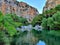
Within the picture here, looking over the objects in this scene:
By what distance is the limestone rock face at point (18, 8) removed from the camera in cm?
10619

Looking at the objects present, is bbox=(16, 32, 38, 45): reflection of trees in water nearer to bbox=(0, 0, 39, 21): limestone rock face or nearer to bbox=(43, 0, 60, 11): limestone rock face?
bbox=(43, 0, 60, 11): limestone rock face

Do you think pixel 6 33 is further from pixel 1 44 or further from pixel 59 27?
pixel 59 27

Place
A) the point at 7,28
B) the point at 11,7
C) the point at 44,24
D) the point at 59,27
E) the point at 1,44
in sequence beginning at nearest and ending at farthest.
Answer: the point at 1,44 → the point at 7,28 → the point at 59,27 → the point at 44,24 → the point at 11,7

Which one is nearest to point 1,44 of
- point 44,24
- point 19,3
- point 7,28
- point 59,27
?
point 7,28

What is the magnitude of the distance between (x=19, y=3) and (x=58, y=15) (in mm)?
92864

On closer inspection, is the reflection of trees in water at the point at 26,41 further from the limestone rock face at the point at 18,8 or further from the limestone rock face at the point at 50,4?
A: the limestone rock face at the point at 18,8

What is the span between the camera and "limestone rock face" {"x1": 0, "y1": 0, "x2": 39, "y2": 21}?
348 ft

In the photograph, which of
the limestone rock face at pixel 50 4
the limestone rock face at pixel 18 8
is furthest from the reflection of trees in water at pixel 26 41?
the limestone rock face at pixel 18 8

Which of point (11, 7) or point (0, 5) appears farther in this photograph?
point (11, 7)

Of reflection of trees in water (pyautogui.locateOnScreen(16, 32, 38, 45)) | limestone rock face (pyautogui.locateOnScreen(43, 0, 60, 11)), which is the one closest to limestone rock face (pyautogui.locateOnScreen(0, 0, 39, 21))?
limestone rock face (pyautogui.locateOnScreen(43, 0, 60, 11))

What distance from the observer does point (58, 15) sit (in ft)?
131

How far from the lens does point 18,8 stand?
126250 mm

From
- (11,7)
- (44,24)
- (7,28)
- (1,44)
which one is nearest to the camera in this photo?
(1,44)

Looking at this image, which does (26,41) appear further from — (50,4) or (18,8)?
(18,8)
